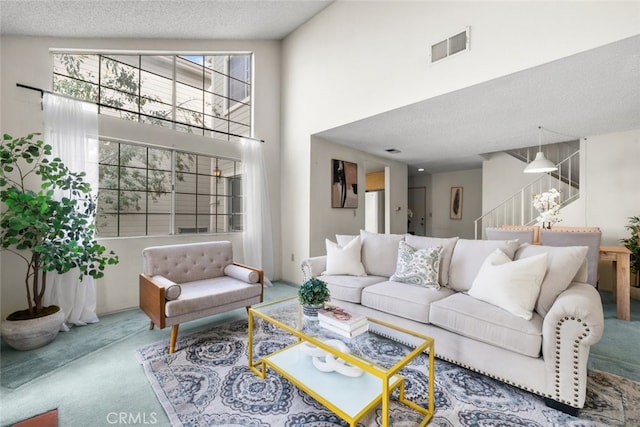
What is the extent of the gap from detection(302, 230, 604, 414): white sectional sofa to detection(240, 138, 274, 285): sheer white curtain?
165 centimetres

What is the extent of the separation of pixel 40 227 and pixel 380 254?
3061 mm

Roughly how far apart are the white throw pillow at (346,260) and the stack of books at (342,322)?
1093 mm

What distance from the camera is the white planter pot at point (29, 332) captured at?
2.17 metres

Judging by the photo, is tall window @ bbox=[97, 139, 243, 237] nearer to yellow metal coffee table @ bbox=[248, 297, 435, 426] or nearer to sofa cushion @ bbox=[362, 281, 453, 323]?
yellow metal coffee table @ bbox=[248, 297, 435, 426]

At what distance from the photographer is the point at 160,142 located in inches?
134

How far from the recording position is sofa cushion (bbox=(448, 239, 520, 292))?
231cm

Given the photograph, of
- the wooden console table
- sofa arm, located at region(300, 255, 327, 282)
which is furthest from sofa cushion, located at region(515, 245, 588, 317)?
sofa arm, located at region(300, 255, 327, 282)

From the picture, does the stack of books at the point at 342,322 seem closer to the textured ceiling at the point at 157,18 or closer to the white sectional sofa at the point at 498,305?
the white sectional sofa at the point at 498,305

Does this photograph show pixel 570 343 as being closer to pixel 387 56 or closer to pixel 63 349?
pixel 387 56

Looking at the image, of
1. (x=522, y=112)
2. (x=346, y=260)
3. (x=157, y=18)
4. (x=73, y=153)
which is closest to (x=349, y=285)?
(x=346, y=260)

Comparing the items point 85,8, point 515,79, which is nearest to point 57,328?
point 85,8

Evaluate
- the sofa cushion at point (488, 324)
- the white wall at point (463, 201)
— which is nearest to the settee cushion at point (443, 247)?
the sofa cushion at point (488, 324)

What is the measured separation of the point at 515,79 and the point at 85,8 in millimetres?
4114

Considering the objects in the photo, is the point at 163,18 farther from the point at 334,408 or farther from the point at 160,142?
the point at 334,408
